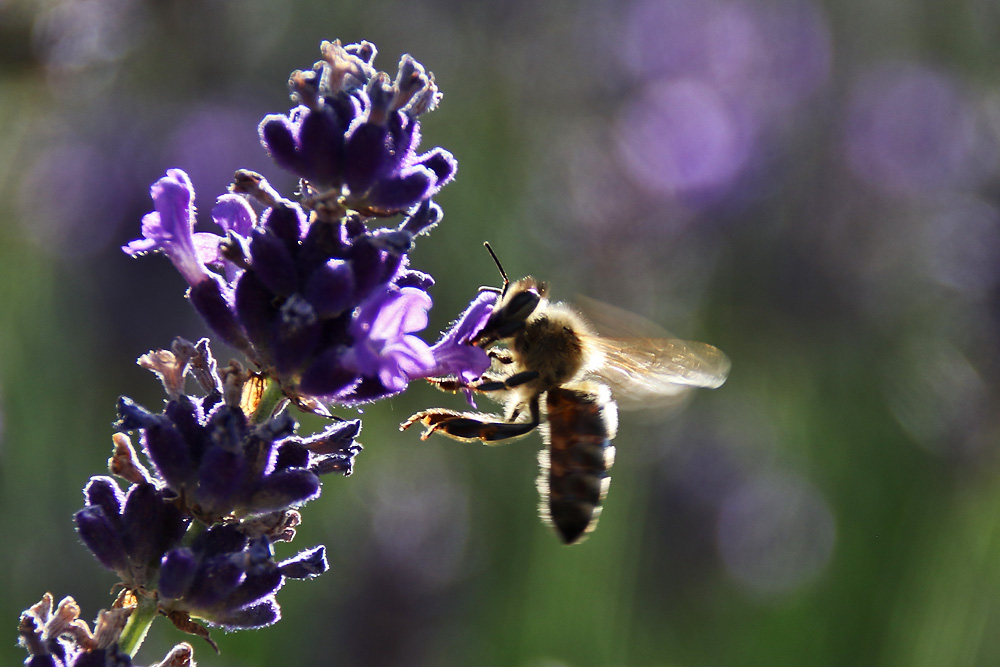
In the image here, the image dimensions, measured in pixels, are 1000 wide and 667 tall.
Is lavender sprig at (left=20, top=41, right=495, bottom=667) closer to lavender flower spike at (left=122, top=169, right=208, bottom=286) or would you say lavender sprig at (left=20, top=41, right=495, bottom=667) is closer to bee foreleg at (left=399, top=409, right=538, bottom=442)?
lavender flower spike at (left=122, top=169, right=208, bottom=286)

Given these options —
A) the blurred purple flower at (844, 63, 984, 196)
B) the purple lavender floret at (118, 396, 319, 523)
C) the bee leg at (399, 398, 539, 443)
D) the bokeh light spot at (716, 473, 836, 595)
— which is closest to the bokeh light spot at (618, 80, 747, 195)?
the blurred purple flower at (844, 63, 984, 196)

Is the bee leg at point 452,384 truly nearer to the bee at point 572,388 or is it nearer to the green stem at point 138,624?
the bee at point 572,388

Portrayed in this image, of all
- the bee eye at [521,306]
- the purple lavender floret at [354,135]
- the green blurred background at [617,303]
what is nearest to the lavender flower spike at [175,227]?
the purple lavender floret at [354,135]

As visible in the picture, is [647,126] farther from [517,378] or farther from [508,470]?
[517,378]

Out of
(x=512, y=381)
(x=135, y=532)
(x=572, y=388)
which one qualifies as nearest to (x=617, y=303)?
(x=572, y=388)

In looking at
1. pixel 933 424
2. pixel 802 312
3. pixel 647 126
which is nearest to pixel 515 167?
pixel 647 126

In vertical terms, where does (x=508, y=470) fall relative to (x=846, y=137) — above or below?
below

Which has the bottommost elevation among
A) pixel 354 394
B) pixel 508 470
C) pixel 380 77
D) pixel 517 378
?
pixel 508 470
